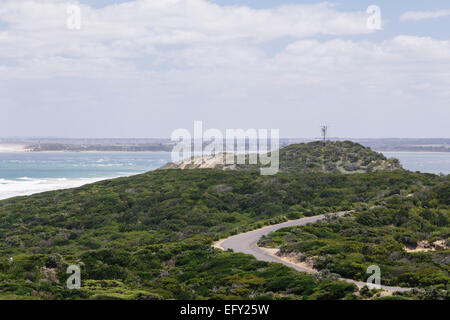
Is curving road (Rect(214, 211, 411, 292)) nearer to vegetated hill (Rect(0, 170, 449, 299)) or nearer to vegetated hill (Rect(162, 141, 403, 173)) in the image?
vegetated hill (Rect(0, 170, 449, 299))

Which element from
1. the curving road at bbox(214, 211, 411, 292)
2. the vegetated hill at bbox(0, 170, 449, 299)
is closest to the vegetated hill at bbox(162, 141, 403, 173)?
the vegetated hill at bbox(0, 170, 449, 299)

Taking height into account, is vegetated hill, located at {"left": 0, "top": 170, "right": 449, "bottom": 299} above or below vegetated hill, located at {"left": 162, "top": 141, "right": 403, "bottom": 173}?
below

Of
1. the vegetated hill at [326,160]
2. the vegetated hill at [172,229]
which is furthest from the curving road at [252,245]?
the vegetated hill at [326,160]

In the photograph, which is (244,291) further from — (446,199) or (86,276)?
(446,199)

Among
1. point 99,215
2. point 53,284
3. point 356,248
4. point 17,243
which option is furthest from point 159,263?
point 99,215

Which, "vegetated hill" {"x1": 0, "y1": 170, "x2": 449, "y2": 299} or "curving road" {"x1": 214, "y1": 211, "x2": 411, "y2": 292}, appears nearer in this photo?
"vegetated hill" {"x1": 0, "y1": 170, "x2": 449, "y2": 299}

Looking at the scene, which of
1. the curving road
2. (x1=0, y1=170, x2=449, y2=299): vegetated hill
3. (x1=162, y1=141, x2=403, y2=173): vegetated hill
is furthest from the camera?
(x1=162, y1=141, x2=403, y2=173): vegetated hill
